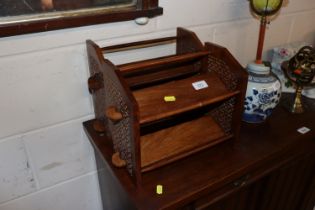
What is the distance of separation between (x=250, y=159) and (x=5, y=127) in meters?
0.76

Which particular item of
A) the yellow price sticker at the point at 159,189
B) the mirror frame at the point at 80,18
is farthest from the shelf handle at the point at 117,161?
the mirror frame at the point at 80,18

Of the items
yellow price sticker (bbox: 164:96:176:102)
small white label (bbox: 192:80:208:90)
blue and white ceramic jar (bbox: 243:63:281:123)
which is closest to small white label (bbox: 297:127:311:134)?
blue and white ceramic jar (bbox: 243:63:281:123)

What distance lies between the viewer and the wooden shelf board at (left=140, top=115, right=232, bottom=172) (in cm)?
83

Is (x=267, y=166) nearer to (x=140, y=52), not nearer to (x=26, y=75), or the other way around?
(x=140, y=52)

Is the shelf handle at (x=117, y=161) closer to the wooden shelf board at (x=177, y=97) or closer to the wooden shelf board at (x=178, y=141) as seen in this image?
the wooden shelf board at (x=178, y=141)

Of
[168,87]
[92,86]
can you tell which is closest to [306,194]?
[168,87]

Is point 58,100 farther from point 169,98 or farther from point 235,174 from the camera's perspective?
Answer: point 235,174

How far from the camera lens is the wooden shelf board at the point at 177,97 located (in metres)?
0.73

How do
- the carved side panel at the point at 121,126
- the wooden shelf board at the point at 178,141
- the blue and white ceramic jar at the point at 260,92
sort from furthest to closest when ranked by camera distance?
the blue and white ceramic jar at the point at 260,92 < the wooden shelf board at the point at 178,141 < the carved side panel at the point at 121,126

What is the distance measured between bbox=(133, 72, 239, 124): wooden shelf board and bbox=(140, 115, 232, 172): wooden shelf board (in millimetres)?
152

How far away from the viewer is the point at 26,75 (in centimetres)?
86

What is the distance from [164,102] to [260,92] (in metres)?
0.40

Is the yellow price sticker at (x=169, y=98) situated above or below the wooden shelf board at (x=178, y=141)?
above

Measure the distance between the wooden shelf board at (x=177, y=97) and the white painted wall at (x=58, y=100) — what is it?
0.90 feet
